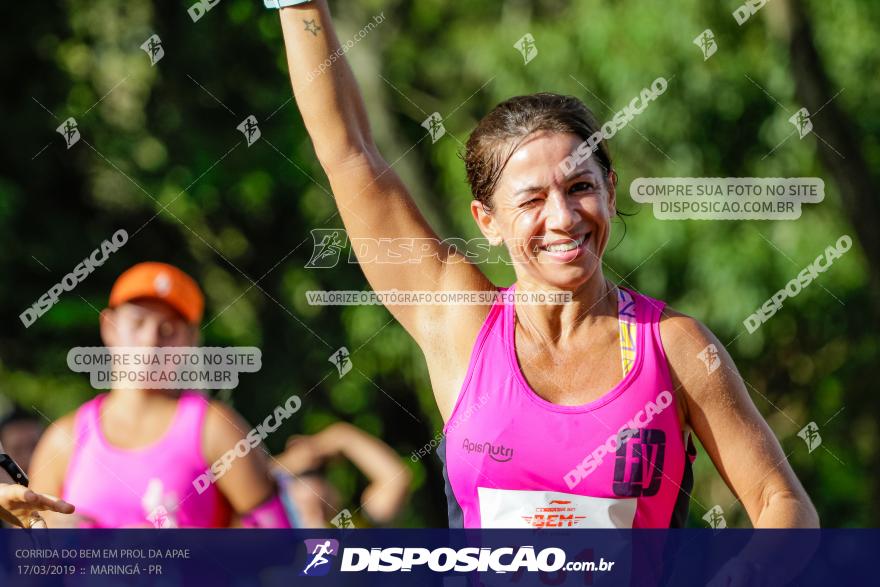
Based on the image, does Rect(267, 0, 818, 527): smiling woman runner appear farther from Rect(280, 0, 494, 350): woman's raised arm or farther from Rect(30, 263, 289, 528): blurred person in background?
Rect(30, 263, 289, 528): blurred person in background

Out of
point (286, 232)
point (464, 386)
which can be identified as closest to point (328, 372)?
point (286, 232)

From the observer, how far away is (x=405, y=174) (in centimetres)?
418

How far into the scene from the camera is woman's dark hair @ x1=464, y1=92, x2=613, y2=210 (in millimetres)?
2473

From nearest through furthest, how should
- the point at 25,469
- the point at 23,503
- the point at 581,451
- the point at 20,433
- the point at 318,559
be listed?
the point at 581,451 → the point at 23,503 → the point at 318,559 → the point at 25,469 → the point at 20,433

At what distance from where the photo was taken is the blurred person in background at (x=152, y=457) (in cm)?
298

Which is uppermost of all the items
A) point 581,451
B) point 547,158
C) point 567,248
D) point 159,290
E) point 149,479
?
point 159,290

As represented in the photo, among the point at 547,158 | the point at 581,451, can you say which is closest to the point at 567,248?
the point at 547,158

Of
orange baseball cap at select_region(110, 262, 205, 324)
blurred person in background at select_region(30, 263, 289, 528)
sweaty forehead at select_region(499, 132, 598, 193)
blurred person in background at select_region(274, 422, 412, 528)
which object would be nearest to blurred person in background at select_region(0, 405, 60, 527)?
blurred person in background at select_region(30, 263, 289, 528)

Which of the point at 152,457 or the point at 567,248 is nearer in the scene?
the point at 567,248

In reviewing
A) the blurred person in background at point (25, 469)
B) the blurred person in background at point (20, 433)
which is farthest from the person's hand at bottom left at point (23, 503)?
the blurred person in background at point (20, 433)

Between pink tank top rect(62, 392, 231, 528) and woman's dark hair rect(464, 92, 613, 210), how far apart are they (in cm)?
110

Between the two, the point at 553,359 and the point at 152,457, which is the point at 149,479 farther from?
the point at 553,359

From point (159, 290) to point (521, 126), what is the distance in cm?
126

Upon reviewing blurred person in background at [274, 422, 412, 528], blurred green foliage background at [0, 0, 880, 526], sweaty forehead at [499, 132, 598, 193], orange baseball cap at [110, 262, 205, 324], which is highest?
blurred green foliage background at [0, 0, 880, 526]
